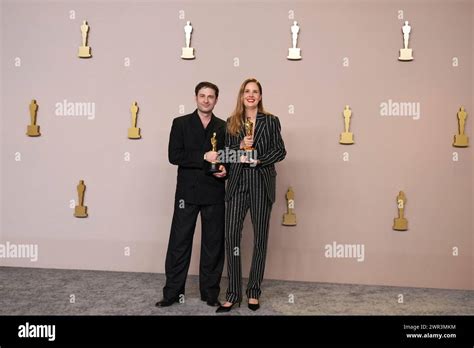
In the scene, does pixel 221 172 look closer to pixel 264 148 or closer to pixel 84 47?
pixel 264 148

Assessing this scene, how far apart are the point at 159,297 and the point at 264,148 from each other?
1182mm

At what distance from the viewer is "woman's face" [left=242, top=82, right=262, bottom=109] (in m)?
2.88

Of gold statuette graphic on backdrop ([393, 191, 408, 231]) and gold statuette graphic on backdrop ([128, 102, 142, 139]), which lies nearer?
gold statuette graphic on backdrop ([393, 191, 408, 231])

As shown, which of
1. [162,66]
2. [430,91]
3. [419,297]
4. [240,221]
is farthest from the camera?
[162,66]

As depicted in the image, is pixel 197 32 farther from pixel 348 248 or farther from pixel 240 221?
pixel 348 248

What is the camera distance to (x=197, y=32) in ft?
12.6

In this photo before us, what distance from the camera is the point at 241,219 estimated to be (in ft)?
9.55

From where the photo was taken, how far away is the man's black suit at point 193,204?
2936 mm

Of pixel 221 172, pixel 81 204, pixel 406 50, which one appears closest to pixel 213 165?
pixel 221 172

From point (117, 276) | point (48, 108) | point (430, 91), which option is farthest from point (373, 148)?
point (48, 108)

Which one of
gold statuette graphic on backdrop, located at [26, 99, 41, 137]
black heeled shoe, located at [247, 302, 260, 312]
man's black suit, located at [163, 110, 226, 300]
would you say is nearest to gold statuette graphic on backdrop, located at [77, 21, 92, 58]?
gold statuette graphic on backdrop, located at [26, 99, 41, 137]

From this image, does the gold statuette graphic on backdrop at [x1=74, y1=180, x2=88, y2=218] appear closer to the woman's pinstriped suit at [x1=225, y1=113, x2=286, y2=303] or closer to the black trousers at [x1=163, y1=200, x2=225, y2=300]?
the black trousers at [x1=163, y1=200, x2=225, y2=300]

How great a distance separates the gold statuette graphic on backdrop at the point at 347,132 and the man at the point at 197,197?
1.09 meters

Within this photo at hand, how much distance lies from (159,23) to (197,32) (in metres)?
0.31
